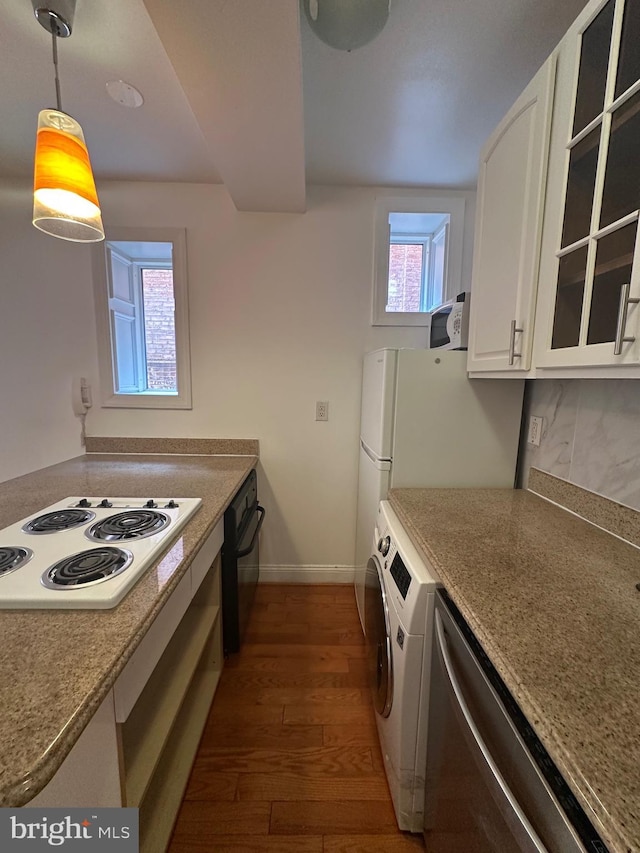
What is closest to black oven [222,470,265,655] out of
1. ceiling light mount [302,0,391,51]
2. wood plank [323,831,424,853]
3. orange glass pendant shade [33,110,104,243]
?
wood plank [323,831,424,853]

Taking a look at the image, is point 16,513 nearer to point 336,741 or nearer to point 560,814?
point 336,741

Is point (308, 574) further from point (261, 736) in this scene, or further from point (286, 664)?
point (261, 736)

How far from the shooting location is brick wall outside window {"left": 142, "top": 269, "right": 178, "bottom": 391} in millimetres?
2236

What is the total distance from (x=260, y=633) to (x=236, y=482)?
35.3 inches

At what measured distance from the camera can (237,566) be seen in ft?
5.32

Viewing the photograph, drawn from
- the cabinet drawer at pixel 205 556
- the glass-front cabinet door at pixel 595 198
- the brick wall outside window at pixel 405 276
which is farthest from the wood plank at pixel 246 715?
the brick wall outside window at pixel 405 276

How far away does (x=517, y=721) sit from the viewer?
0.61 m

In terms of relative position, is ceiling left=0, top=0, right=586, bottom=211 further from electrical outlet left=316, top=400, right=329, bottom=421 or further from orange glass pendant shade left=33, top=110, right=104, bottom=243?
electrical outlet left=316, top=400, right=329, bottom=421

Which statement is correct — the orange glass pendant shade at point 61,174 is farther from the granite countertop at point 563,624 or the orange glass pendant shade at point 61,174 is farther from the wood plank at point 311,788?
the wood plank at point 311,788

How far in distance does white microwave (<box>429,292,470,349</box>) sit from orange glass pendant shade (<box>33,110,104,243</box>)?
1.43m

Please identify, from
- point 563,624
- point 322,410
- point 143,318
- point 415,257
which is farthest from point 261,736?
point 415,257

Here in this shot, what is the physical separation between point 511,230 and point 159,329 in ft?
6.49

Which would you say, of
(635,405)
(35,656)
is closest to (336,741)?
(35,656)

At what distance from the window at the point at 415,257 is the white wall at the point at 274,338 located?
65 mm
